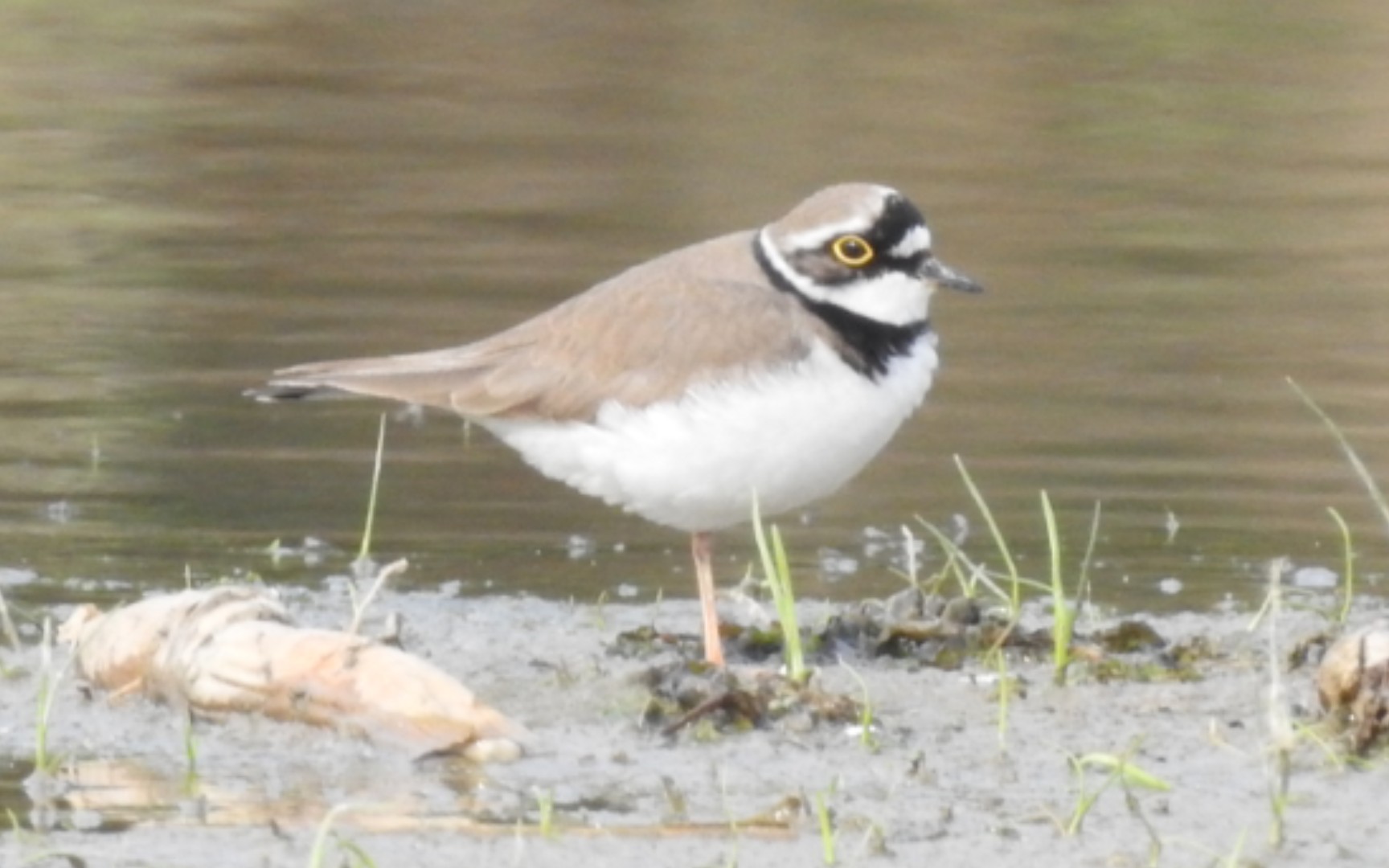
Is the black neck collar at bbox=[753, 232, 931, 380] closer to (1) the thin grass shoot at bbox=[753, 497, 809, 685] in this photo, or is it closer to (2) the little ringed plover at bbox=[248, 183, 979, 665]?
(2) the little ringed plover at bbox=[248, 183, 979, 665]

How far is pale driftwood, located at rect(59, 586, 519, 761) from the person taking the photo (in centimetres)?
620

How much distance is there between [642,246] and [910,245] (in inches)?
259

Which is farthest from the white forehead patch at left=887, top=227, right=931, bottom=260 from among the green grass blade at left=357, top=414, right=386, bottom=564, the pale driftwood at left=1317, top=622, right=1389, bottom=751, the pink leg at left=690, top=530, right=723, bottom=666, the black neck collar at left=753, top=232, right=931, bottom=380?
the pale driftwood at left=1317, top=622, right=1389, bottom=751

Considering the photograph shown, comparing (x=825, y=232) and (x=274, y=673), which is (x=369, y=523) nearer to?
(x=274, y=673)

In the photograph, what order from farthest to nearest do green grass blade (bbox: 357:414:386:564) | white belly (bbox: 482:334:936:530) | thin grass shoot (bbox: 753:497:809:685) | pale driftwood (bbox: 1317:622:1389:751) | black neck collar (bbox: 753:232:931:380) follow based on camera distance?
1. green grass blade (bbox: 357:414:386:564)
2. black neck collar (bbox: 753:232:931:380)
3. white belly (bbox: 482:334:936:530)
4. thin grass shoot (bbox: 753:497:809:685)
5. pale driftwood (bbox: 1317:622:1389:751)

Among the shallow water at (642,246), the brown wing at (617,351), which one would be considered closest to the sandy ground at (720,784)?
the brown wing at (617,351)

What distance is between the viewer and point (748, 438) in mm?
7094

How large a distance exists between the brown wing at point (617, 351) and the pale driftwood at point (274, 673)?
1.09m

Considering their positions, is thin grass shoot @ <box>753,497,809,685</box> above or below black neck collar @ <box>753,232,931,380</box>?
below

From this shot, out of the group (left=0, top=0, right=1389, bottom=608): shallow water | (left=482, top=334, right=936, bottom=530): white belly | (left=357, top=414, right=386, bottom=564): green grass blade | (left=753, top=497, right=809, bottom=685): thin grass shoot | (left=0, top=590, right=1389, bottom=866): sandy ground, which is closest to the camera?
(left=0, top=590, right=1389, bottom=866): sandy ground

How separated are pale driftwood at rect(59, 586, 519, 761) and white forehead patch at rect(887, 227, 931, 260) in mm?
1804

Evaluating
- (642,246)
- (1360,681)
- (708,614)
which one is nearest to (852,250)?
(708,614)

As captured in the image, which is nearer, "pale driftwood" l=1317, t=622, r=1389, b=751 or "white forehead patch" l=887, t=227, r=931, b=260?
"pale driftwood" l=1317, t=622, r=1389, b=751

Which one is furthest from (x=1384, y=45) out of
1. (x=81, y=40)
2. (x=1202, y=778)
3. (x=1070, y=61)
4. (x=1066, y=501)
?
(x=1202, y=778)
